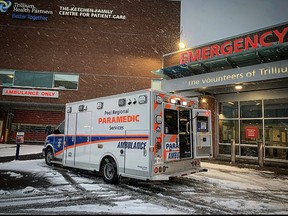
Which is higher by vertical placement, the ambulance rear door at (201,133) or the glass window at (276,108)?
the glass window at (276,108)

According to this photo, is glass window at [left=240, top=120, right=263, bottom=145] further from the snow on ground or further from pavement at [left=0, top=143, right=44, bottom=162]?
pavement at [left=0, top=143, right=44, bottom=162]

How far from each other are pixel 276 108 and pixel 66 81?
1933cm

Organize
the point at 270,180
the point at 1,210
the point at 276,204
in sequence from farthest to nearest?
the point at 270,180 < the point at 276,204 < the point at 1,210

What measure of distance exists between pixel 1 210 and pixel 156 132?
3892 mm

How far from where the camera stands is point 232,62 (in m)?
10.2

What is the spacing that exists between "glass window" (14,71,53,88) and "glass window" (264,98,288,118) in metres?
19.8

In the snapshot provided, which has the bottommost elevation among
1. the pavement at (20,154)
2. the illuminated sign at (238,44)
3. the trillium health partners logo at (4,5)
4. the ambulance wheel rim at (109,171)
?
the pavement at (20,154)

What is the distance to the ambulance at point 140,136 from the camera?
5.85 metres

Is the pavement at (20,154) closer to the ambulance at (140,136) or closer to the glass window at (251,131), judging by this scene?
the ambulance at (140,136)

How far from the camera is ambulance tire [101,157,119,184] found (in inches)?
260

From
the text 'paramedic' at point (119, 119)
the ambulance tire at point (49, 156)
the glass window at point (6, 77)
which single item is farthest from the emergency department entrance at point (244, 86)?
the glass window at point (6, 77)

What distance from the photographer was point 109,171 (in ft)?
22.5

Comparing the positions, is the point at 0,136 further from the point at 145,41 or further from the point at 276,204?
the point at 276,204

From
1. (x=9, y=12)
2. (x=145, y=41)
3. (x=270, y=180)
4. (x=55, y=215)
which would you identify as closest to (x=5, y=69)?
(x=9, y=12)
